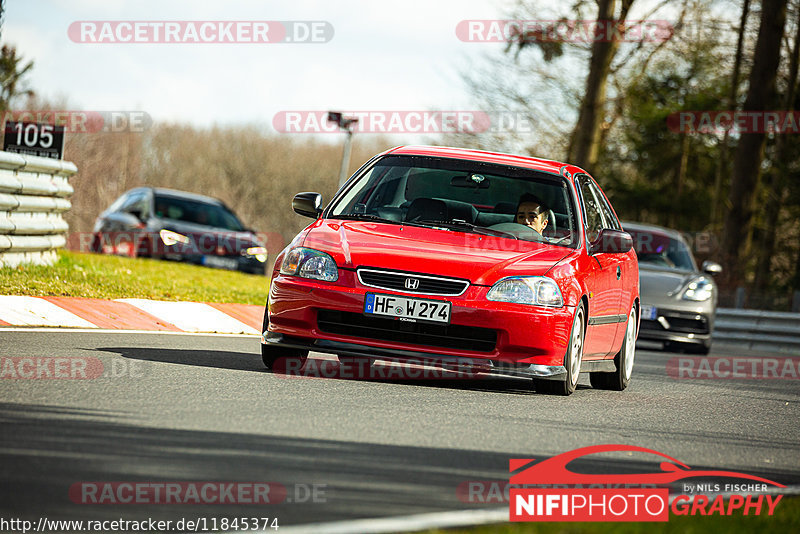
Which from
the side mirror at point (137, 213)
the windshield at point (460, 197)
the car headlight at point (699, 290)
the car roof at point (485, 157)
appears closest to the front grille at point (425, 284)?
the windshield at point (460, 197)

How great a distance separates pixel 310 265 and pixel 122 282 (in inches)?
218

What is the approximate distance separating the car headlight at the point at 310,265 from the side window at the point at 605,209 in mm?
3092

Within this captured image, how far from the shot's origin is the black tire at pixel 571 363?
27.2ft

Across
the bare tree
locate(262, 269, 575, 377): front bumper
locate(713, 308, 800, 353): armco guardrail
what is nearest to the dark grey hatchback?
locate(713, 308, 800, 353): armco guardrail

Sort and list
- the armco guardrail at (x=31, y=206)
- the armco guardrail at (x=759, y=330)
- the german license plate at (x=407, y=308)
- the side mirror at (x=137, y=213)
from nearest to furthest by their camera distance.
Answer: the german license plate at (x=407, y=308) < the armco guardrail at (x=31, y=206) < the armco guardrail at (x=759, y=330) < the side mirror at (x=137, y=213)

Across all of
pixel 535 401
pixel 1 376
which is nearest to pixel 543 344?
pixel 535 401

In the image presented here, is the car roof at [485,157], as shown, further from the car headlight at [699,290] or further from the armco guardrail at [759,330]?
the armco guardrail at [759,330]

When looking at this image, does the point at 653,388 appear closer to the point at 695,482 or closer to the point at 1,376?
the point at 695,482

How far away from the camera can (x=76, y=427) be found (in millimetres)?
5422

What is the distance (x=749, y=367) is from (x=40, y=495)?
11.6 metres

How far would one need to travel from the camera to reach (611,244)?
9.09 meters

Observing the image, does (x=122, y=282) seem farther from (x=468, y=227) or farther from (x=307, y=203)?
(x=468, y=227)

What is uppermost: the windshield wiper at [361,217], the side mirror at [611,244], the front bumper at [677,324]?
the windshield wiper at [361,217]

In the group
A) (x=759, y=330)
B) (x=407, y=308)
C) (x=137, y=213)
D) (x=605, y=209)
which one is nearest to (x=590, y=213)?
(x=605, y=209)
